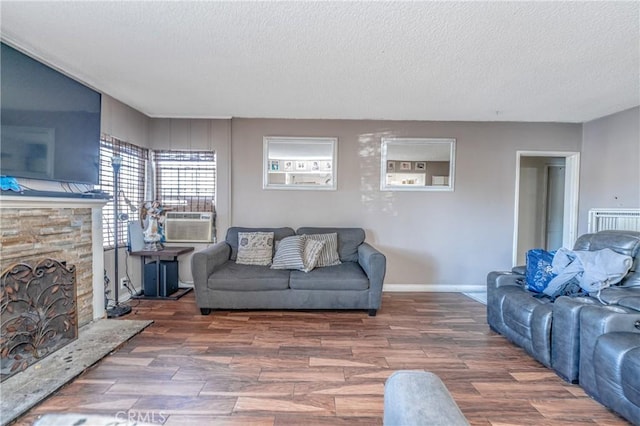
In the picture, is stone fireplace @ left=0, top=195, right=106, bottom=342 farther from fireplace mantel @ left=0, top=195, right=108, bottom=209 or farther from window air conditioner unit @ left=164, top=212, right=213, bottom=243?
window air conditioner unit @ left=164, top=212, right=213, bottom=243

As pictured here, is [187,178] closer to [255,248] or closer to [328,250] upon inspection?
[255,248]

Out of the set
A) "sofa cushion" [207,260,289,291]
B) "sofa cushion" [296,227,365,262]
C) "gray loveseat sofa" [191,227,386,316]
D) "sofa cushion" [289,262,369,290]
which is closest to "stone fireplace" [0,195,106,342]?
"gray loveseat sofa" [191,227,386,316]

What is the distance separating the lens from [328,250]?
11.8 feet

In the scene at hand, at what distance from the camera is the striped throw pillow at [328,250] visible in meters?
3.52

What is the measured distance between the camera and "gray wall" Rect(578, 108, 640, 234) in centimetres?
341

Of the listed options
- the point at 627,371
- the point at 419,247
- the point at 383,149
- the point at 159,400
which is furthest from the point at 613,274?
the point at 159,400

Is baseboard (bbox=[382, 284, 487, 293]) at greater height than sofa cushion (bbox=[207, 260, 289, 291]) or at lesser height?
lesser

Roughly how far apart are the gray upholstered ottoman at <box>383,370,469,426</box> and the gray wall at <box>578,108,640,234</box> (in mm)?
4005

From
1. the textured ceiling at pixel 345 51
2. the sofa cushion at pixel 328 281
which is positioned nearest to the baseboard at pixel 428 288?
the sofa cushion at pixel 328 281

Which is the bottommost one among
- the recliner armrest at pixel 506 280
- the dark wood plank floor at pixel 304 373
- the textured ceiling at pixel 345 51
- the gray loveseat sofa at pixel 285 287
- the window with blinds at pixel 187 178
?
the dark wood plank floor at pixel 304 373

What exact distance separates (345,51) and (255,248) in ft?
7.55

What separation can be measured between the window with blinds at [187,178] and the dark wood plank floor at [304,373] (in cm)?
149

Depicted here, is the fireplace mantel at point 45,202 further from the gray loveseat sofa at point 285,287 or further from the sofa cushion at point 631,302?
the sofa cushion at point 631,302

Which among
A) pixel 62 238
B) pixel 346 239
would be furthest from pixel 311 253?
pixel 62 238
